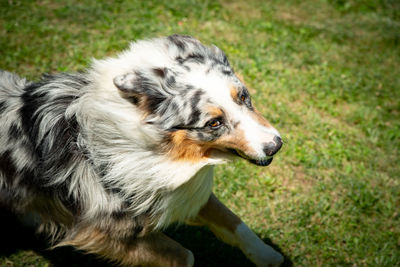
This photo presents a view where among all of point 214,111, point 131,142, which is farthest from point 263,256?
point 131,142

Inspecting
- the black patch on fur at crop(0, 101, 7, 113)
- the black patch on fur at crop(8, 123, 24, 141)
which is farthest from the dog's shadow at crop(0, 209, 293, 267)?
the black patch on fur at crop(0, 101, 7, 113)

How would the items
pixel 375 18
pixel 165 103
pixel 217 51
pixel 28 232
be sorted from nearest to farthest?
pixel 165 103 < pixel 217 51 < pixel 28 232 < pixel 375 18

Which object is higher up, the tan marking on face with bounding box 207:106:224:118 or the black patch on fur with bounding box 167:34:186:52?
the black patch on fur with bounding box 167:34:186:52

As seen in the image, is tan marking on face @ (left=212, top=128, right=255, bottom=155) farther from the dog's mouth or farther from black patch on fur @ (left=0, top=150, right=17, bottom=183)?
black patch on fur @ (left=0, top=150, right=17, bottom=183)

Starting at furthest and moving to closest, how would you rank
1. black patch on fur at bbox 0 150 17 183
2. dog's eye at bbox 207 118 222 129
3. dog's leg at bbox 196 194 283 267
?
1. dog's leg at bbox 196 194 283 267
2. black patch on fur at bbox 0 150 17 183
3. dog's eye at bbox 207 118 222 129

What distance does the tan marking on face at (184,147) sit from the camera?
274 cm

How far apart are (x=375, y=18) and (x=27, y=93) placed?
8.62 meters

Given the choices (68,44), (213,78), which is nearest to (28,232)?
(213,78)

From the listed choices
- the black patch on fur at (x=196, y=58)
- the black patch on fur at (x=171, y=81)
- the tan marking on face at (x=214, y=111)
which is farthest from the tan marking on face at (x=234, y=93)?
the black patch on fur at (x=171, y=81)

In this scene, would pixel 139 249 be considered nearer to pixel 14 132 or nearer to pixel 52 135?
pixel 52 135

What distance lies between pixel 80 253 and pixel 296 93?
4308mm

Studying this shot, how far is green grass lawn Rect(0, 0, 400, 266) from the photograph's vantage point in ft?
14.4

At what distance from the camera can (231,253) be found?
4.16 meters

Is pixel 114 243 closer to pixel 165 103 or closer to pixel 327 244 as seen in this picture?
pixel 165 103
